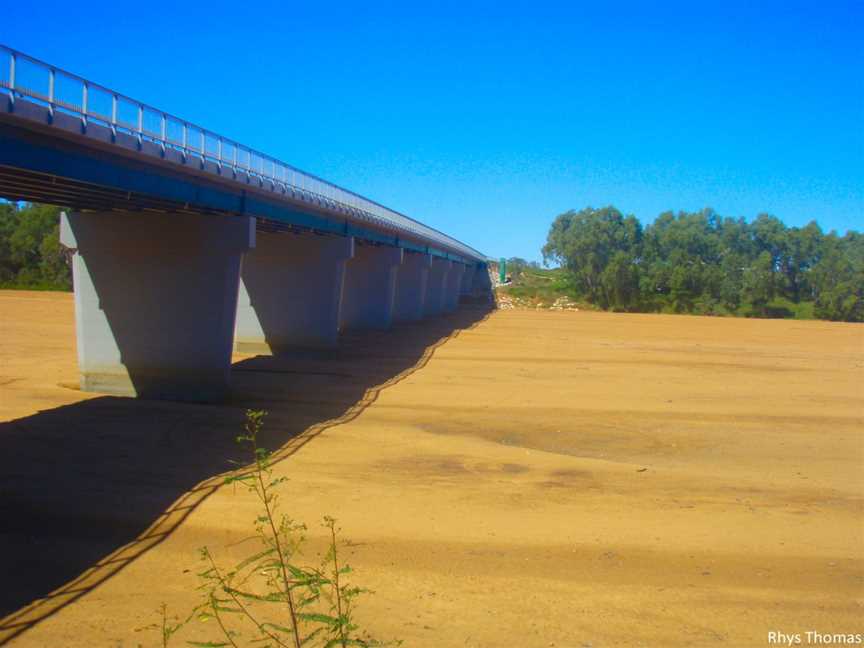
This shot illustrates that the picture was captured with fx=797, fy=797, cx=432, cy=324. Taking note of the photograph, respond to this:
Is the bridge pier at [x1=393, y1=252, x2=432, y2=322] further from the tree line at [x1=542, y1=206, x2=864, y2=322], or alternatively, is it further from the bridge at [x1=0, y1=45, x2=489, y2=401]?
the tree line at [x1=542, y1=206, x2=864, y2=322]

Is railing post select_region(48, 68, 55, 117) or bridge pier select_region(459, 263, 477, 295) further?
bridge pier select_region(459, 263, 477, 295)

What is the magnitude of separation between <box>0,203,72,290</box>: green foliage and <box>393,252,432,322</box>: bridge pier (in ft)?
88.4

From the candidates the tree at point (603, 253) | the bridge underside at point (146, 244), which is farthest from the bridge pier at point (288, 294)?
the tree at point (603, 253)

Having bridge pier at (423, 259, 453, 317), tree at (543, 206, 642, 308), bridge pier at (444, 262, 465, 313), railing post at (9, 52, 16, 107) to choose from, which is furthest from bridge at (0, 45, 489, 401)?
tree at (543, 206, 642, 308)

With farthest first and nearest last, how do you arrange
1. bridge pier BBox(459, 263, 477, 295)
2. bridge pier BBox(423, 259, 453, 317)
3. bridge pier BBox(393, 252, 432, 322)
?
bridge pier BBox(459, 263, 477, 295)
bridge pier BBox(423, 259, 453, 317)
bridge pier BBox(393, 252, 432, 322)

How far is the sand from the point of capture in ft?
24.1

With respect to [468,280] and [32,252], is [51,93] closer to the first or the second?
[32,252]

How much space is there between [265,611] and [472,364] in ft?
69.1

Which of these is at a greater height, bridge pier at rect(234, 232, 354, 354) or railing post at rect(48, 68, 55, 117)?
railing post at rect(48, 68, 55, 117)

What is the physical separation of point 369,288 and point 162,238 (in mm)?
22293

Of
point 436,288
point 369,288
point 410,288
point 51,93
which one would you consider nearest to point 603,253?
point 436,288

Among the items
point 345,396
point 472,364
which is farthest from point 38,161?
point 472,364

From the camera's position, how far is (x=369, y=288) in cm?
4100

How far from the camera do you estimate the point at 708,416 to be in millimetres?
19047
